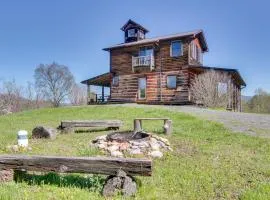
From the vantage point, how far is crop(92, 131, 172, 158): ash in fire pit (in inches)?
368

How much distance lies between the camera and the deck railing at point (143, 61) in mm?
31984

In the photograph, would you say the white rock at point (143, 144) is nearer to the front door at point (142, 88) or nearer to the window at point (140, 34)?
the front door at point (142, 88)

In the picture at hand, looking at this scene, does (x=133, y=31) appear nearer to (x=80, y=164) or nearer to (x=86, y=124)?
(x=86, y=124)

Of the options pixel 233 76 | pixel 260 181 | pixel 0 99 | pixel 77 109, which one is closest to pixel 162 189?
pixel 260 181

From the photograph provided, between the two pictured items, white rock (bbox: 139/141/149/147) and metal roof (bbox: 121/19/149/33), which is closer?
white rock (bbox: 139/141/149/147)

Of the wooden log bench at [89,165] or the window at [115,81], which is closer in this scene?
the wooden log bench at [89,165]

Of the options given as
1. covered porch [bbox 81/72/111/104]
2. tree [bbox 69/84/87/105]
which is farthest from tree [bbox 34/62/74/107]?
covered porch [bbox 81/72/111/104]

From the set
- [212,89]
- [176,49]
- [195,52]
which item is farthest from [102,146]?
[195,52]

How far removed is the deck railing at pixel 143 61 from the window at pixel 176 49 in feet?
6.86

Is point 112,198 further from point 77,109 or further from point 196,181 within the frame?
point 77,109

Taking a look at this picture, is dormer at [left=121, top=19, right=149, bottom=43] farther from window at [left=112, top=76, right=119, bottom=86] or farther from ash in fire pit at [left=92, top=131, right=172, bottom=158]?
ash in fire pit at [left=92, top=131, right=172, bottom=158]

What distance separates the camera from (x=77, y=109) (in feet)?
87.0

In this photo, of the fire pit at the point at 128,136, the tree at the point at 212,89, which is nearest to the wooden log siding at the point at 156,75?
the tree at the point at 212,89

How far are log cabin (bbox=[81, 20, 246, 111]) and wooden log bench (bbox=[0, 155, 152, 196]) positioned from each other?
24.0 meters
